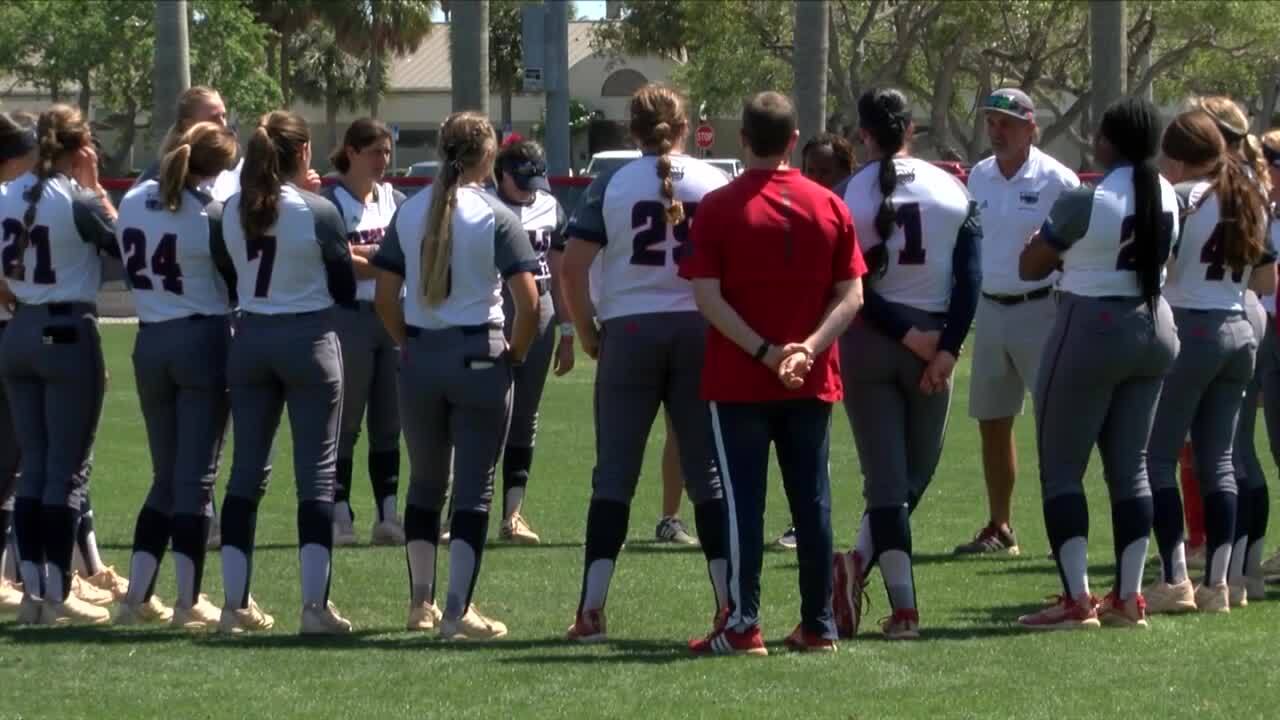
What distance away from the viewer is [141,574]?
8.94 m

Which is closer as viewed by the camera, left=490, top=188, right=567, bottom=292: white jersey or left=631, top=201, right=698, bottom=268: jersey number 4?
left=631, top=201, right=698, bottom=268: jersey number 4

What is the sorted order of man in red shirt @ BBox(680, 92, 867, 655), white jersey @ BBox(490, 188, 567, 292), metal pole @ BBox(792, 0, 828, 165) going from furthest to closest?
metal pole @ BBox(792, 0, 828, 165) < white jersey @ BBox(490, 188, 567, 292) < man in red shirt @ BBox(680, 92, 867, 655)

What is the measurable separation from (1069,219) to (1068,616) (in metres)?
1.59

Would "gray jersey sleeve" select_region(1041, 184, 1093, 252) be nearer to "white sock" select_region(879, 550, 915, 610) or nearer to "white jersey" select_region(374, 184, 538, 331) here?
"white sock" select_region(879, 550, 915, 610)

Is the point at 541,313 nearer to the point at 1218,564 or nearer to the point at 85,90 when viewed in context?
the point at 1218,564

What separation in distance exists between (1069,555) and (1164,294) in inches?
46.5

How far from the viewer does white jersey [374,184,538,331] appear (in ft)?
27.3

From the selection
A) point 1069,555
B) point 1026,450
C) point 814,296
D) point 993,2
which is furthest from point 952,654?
point 993,2

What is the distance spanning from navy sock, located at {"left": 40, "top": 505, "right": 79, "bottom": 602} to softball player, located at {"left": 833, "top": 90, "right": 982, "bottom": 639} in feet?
10.6

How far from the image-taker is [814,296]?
7758 mm

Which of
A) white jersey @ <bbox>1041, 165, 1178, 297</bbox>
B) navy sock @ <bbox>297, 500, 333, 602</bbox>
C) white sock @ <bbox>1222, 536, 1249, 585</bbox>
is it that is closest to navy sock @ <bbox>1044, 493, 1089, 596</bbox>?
white jersey @ <bbox>1041, 165, 1178, 297</bbox>

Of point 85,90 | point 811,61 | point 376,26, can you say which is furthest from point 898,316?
point 376,26

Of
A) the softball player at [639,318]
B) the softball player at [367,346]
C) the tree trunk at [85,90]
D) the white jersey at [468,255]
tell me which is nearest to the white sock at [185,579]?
the white jersey at [468,255]

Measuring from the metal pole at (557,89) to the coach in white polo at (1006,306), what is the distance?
778 inches
